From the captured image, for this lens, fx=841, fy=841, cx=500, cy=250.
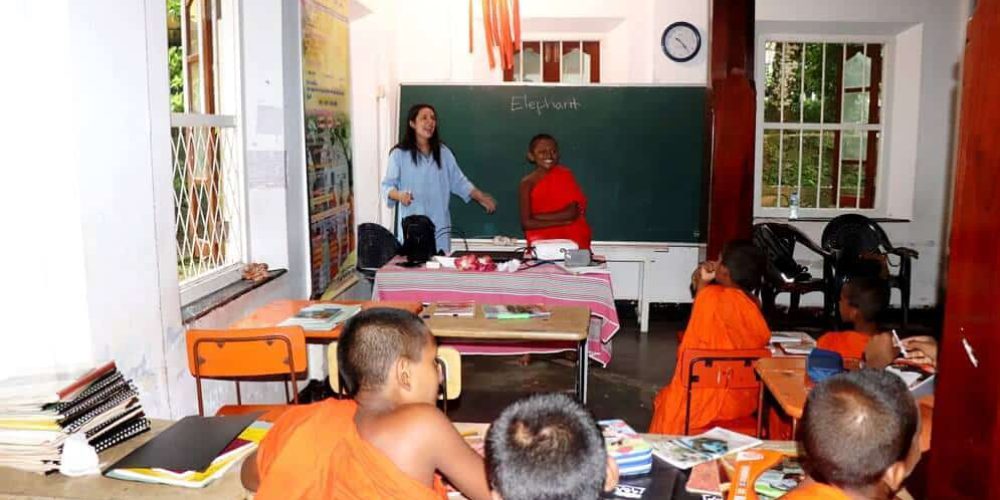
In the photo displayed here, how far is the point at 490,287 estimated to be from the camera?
4688 mm

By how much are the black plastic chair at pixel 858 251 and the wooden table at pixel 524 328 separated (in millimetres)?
3288

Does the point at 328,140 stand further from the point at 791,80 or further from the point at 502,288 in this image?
the point at 791,80

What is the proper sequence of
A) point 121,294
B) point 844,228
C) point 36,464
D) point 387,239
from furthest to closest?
point 844,228, point 387,239, point 121,294, point 36,464

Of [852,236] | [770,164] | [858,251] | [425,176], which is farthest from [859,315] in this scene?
[770,164]

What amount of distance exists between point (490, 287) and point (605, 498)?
9.32 ft

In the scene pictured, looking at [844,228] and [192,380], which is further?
[844,228]

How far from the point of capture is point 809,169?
7.39m

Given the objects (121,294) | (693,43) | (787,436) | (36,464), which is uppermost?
(693,43)

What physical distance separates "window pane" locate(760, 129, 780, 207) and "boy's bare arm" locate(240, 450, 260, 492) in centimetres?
617

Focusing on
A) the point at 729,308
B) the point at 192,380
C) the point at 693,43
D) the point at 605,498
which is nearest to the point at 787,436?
the point at 729,308

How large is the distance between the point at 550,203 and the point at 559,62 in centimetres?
200

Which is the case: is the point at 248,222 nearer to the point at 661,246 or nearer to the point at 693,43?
the point at 661,246

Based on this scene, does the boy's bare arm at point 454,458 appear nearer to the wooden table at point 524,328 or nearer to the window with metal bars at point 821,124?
the wooden table at point 524,328

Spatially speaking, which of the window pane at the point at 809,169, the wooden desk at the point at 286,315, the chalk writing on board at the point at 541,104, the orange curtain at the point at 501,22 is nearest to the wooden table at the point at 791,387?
the wooden desk at the point at 286,315
